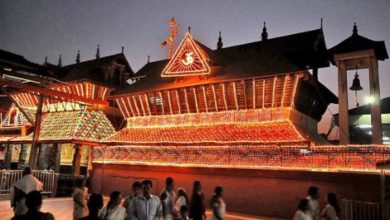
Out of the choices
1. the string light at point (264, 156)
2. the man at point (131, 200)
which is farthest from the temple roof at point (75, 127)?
the man at point (131, 200)

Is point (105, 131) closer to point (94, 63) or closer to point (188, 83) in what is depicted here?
point (94, 63)

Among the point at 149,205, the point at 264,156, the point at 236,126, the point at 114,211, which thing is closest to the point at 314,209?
the point at 149,205

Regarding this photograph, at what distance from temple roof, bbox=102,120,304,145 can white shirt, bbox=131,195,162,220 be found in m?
→ 9.76

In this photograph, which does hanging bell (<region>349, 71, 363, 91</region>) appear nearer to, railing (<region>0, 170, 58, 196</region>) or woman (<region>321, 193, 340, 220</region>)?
woman (<region>321, 193, 340, 220</region>)

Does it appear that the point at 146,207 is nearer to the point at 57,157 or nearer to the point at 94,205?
the point at 94,205

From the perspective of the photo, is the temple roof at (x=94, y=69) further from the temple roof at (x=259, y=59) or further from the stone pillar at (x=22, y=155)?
the stone pillar at (x=22, y=155)

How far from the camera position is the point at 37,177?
780 inches

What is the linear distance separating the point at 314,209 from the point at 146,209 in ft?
14.0

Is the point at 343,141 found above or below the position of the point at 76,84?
below

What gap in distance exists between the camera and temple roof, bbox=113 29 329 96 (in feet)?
62.5

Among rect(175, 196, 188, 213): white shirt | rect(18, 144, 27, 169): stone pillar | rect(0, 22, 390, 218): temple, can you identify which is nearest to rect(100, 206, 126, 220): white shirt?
rect(175, 196, 188, 213): white shirt

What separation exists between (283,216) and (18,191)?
1068 centimetres

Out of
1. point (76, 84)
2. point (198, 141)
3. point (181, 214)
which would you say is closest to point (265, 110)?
point (198, 141)

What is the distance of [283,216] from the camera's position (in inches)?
604
